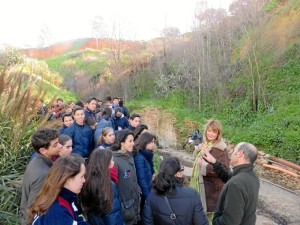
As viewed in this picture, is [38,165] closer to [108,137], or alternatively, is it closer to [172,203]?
[172,203]

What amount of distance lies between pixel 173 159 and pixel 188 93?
17227mm

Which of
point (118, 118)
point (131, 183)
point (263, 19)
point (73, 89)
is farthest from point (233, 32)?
point (131, 183)

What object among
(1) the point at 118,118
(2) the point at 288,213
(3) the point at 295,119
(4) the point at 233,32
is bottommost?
(2) the point at 288,213

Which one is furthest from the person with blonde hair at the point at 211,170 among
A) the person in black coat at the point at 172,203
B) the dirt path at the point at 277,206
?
the dirt path at the point at 277,206

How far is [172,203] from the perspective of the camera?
2.51 meters

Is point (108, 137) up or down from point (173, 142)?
up

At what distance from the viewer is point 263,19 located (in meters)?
15.1

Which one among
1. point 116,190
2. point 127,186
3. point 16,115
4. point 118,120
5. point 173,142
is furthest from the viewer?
point 173,142

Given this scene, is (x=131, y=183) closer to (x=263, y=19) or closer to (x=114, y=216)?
(x=114, y=216)

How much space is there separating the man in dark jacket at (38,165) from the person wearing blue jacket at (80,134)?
1.65 meters

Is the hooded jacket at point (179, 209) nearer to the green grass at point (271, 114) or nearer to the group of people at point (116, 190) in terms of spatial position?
the group of people at point (116, 190)

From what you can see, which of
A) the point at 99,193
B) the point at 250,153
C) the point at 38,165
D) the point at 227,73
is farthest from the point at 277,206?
the point at 227,73

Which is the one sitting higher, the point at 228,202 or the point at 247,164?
the point at 247,164

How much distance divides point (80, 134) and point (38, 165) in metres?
2.10
